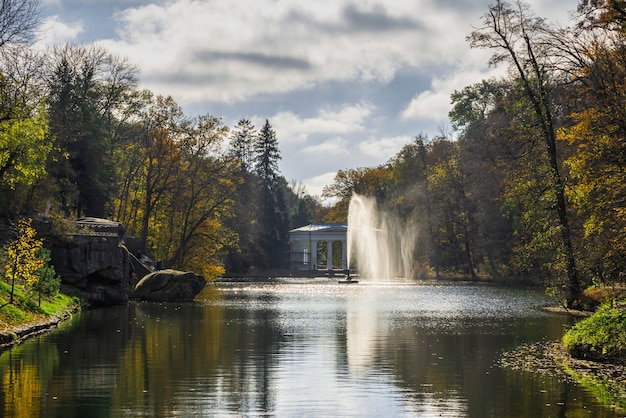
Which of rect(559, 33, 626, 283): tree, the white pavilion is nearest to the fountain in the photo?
the white pavilion

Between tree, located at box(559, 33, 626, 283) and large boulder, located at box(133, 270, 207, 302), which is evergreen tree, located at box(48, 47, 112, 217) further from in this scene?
tree, located at box(559, 33, 626, 283)

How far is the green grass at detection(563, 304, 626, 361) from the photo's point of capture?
18.0 m

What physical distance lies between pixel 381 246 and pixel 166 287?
161ft

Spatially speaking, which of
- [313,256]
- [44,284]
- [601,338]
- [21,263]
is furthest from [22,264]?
[313,256]

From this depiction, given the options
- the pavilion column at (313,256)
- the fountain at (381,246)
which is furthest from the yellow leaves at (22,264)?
the pavilion column at (313,256)

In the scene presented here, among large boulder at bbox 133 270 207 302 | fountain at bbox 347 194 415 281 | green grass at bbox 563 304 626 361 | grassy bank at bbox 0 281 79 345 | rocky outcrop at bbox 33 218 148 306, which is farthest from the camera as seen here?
fountain at bbox 347 194 415 281

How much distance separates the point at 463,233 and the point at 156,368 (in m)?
66.9

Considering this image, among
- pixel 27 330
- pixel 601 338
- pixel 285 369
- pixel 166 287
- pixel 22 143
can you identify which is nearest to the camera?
pixel 285 369

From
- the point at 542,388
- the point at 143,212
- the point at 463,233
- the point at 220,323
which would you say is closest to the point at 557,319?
the point at 220,323

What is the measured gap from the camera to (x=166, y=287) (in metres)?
43.8

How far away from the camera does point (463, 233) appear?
81.8m

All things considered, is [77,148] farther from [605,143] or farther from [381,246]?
[381,246]

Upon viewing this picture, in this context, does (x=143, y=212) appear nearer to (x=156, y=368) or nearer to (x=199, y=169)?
(x=199, y=169)

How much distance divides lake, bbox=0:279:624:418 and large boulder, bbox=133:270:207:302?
10.7 m
